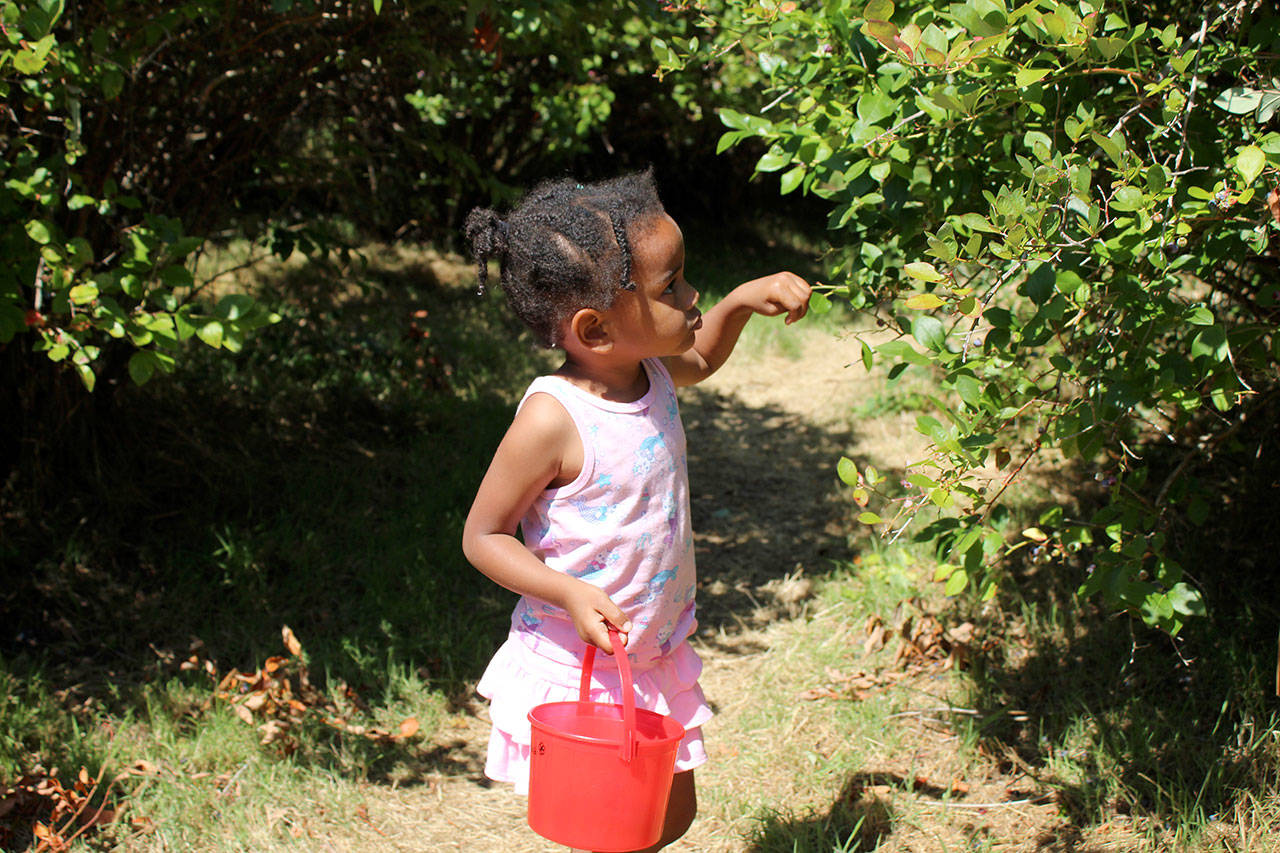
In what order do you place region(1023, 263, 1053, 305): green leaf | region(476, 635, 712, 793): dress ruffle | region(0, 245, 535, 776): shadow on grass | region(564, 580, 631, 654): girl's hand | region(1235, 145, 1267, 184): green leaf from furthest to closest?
region(0, 245, 535, 776): shadow on grass, region(476, 635, 712, 793): dress ruffle, region(1023, 263, 1053, 305): green leaf, region(564, 580, 631, 654): girl's hand, region(1235, 145, 1267, 184): green leaf

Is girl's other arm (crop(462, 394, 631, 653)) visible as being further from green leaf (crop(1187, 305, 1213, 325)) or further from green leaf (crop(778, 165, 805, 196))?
green leaf (crop(1187, 305, 1213, 325))

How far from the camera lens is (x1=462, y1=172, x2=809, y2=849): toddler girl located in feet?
5.81

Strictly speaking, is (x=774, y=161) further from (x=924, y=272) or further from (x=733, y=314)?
(x=924, y=272)

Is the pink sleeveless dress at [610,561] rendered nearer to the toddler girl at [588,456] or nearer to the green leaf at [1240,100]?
the toddler girl at [588,456]

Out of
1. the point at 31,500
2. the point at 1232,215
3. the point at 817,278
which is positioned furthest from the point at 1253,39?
the point at 817,278

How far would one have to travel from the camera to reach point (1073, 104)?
77.8 inches

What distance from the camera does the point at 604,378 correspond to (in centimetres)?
188

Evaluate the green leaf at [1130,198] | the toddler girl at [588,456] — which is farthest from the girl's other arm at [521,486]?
the green leaf at [1130,198]

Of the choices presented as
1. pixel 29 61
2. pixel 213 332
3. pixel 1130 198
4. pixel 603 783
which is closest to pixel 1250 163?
pixel 1130 198

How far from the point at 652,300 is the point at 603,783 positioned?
2.42 ft

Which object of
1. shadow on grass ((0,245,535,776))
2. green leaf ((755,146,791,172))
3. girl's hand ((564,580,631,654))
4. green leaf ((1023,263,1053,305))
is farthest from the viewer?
shadow on grass ((0,245,535,776))

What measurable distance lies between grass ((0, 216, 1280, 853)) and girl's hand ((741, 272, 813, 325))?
3.73 ft

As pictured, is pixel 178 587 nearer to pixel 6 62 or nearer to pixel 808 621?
pixel 6 62

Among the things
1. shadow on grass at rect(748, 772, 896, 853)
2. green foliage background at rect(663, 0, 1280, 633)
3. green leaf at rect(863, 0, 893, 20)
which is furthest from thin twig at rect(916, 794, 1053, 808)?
green leaf at rect(863, 0, 893, 20)
